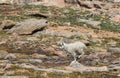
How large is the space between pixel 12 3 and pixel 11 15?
15608mm

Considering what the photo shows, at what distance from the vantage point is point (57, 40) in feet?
156

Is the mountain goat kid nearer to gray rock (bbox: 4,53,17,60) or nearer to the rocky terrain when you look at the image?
the rocky terrain

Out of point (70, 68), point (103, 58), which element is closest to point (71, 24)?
point (103, 58)

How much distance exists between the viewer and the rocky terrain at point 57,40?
91.0 feet

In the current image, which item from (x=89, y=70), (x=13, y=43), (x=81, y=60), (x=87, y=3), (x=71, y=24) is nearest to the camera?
(x=89, y=70)

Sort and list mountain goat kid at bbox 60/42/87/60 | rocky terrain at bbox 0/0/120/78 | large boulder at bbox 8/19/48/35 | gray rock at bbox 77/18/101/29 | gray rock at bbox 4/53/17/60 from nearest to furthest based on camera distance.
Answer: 1. rocky terrain at bbox 0/0/120/78
2. mountain goat kid at bbox 60/42/87/60
3. gray rock at bbox 4/53/17/60
4. large boulder at bbox 8/19/48/35
5. gray rock at bbox 77/18/101/29

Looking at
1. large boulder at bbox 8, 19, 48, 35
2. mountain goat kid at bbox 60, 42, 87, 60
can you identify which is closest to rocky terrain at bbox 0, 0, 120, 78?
large boulder at bbox 8, 19, 48, 35

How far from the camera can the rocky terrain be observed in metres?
27.7

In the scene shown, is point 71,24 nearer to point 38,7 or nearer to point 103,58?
point 38,7

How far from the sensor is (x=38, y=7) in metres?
76.9

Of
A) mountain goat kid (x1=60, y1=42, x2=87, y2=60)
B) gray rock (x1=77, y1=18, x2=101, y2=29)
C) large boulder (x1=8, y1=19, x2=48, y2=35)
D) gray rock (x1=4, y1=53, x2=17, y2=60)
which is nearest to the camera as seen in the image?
mountain goat kid (x1=60, y1=42, x2=87, y2=60)

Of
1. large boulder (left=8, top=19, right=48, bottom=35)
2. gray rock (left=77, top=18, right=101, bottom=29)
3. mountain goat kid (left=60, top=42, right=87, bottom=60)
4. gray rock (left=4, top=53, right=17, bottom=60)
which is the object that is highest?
mountain goat kid (left=60, top=42, right=87, bottom=60)

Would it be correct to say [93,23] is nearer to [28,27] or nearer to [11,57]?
[28,27]

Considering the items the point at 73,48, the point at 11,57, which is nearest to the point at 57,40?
the point at 11,57
